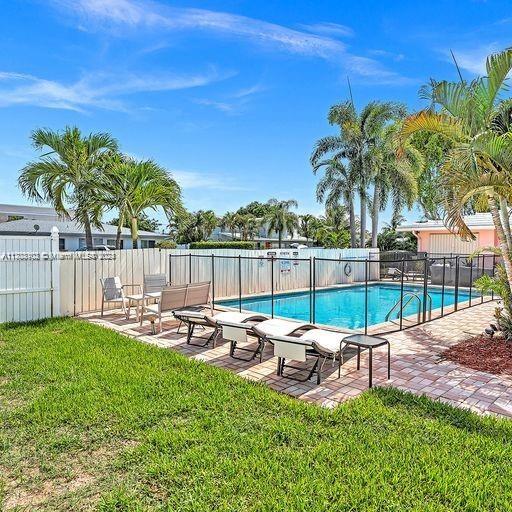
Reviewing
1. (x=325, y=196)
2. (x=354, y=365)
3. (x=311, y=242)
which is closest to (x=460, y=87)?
(x=354, y=365)

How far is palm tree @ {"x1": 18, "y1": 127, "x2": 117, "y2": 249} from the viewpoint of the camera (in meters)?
12.3

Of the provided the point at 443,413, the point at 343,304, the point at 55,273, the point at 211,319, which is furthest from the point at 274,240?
the point at 443,413

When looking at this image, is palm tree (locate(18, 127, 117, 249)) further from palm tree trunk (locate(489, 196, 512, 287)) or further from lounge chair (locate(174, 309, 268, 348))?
palm tree trunk (locate(489, 196, 512, 287))

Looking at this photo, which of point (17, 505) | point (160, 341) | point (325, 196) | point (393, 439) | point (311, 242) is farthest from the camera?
point (311, 242)

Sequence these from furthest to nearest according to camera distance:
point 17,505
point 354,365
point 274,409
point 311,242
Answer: point 311,242, point 354,365, point 274,409, point 17,505

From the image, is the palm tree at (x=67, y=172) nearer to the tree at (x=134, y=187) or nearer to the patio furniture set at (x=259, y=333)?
the tree at (x=134, y=187)

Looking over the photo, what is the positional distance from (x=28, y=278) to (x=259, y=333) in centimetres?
604

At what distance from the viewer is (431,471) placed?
282cm

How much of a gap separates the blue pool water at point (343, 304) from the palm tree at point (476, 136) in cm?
490

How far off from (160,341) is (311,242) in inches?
1739

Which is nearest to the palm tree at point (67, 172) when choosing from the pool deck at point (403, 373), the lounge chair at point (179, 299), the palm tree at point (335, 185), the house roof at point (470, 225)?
the lounge chair at point (179, 299)

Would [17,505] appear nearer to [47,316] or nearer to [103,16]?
[47,316]

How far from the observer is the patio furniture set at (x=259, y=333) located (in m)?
4.89

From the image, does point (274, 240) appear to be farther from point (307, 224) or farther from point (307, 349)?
point (307, 349)
